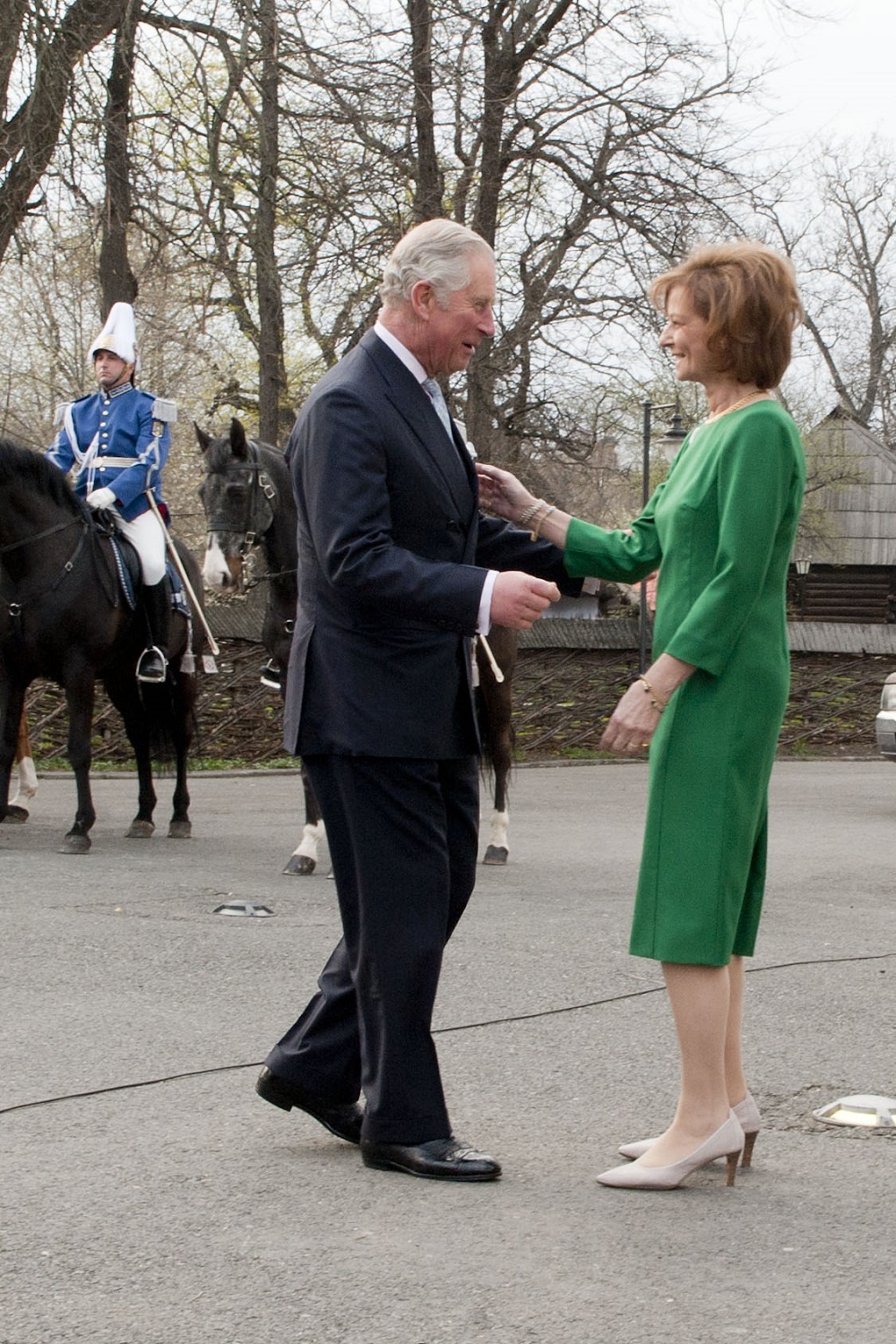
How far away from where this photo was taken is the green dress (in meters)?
4.03

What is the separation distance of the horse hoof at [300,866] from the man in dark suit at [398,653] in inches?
226

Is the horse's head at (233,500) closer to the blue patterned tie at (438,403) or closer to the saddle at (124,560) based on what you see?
the saddle at (124,560)

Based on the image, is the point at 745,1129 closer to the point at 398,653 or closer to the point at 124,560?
the point at 398,653

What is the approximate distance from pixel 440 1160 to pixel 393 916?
555 mm

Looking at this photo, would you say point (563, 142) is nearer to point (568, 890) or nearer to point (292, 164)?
point (292, 164)

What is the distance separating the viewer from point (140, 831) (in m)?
11.7

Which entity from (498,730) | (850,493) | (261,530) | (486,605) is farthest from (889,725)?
(850,493)

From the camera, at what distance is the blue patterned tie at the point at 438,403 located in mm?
4363

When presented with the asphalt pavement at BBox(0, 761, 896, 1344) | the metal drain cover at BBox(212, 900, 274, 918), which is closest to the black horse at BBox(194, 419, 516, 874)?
the asphalt pavement at BBox(0, 761, 896, 1344)

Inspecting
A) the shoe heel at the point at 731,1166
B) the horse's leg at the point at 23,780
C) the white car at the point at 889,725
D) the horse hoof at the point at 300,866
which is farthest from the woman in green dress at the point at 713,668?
the white car at the point at 889,725

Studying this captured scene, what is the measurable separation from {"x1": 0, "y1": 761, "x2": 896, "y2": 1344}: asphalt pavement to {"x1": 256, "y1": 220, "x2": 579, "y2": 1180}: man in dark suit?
312 mm

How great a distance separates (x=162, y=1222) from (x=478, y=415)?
2172cm

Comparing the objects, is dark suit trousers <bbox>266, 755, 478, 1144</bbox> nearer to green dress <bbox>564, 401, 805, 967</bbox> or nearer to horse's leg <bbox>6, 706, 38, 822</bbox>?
green dress <bbox>564, 401, 805, 967</bbox>

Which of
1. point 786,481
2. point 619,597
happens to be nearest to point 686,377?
point 786,481
